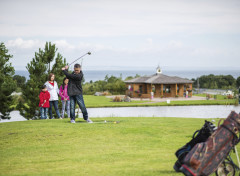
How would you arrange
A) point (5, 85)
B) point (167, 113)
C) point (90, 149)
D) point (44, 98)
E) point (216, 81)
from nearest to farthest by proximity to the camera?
point (90, 149), point (44, 98), point (5, 85), point (167, 113), point (216, 81)

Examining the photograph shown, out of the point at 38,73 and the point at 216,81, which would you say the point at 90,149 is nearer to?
the point at 38,73

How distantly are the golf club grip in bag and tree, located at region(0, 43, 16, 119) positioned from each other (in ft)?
69.4

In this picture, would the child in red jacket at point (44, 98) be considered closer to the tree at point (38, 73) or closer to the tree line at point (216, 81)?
the tree at point (38, 73)

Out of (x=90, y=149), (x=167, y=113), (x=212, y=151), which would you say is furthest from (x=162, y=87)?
(x=212, y=151)

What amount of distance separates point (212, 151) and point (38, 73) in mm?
17636

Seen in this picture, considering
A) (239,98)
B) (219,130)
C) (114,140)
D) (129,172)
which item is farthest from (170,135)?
(219,130)

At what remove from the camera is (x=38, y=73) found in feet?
69.0

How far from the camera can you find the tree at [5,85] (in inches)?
938

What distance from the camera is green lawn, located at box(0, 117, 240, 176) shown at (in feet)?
21.1

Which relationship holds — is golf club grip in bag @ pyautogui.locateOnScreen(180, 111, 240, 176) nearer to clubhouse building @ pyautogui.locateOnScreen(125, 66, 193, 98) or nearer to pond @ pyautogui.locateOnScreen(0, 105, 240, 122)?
pond @ pyautogui.locateOnScreen(0, 105, 240, 122)

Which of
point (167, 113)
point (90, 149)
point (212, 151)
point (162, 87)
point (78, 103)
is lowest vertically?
point (167, 113)

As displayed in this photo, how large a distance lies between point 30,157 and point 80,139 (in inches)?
77.0

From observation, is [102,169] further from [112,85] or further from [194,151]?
[112,85]

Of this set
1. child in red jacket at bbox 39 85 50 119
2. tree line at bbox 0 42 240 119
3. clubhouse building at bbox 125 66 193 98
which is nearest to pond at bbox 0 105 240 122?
tree line at bbox 0 42 240 119
